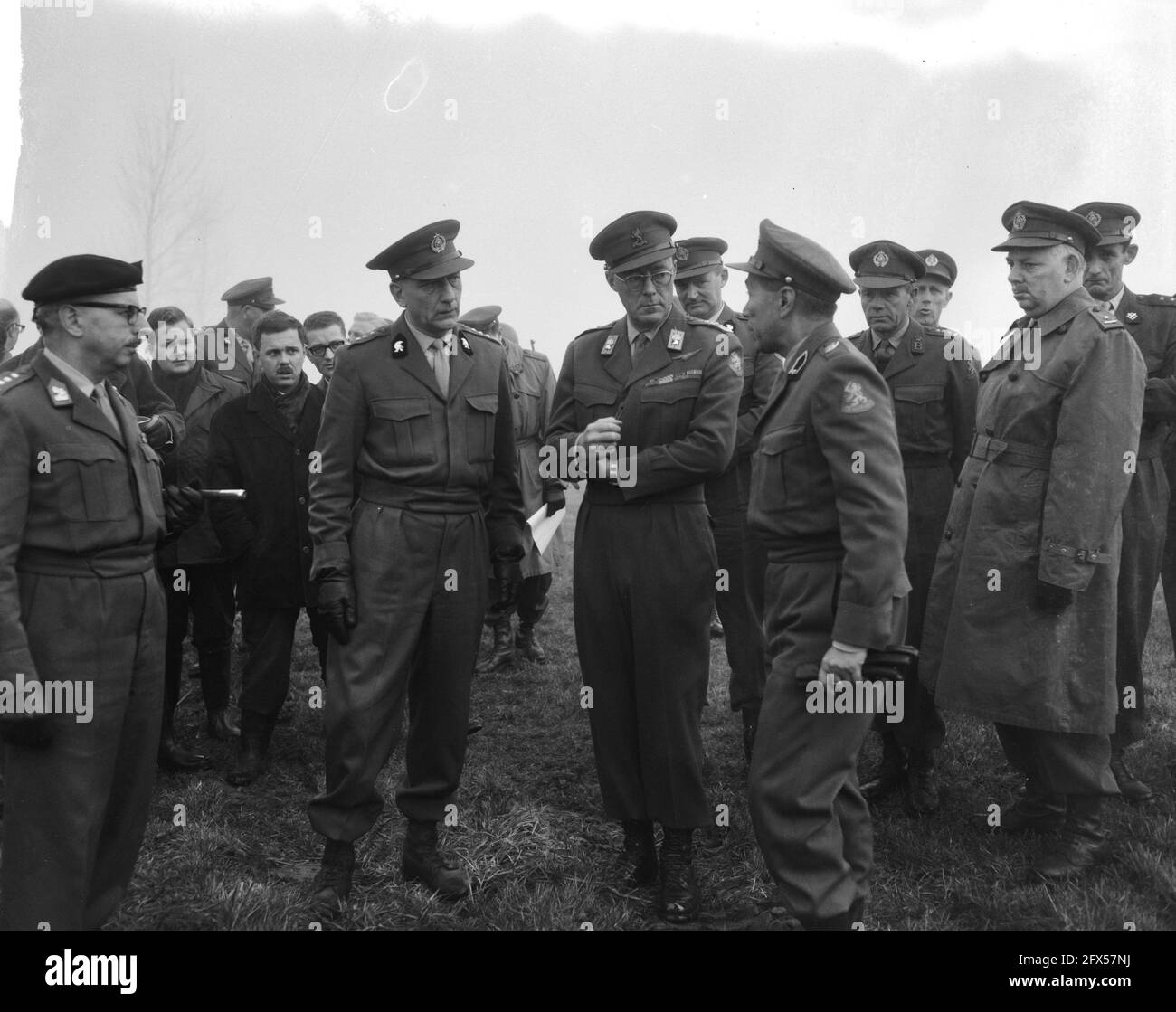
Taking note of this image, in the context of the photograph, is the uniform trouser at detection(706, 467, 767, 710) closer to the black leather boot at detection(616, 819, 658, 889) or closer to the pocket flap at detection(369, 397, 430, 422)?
the black leather boot at detection(616, 819, 658, 889)

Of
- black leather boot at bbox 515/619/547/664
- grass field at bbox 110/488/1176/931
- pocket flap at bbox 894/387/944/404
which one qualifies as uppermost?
pocket flap at bbox 894/387/944/404

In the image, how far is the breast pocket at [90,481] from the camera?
3459 millimetres

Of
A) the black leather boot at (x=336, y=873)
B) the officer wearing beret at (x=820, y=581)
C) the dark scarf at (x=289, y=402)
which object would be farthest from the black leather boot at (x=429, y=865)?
the dark scarf at (x=289, y=402)

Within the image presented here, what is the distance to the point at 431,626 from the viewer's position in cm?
429

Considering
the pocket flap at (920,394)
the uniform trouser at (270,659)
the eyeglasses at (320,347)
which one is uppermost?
the eyeglasses at (320,347)

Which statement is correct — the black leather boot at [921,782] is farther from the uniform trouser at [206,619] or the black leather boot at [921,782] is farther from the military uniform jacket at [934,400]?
the uniform trouser at [206,619]

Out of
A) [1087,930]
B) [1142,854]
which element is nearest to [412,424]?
[1087,930]

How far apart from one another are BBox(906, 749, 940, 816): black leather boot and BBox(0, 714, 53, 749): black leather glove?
378 cm

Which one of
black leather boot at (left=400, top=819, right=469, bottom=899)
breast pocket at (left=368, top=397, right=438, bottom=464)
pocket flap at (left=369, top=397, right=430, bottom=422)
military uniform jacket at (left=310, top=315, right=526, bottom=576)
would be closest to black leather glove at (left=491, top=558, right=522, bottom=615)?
military uniform jacket at (left=310, top=315, right=526, bottom=576)

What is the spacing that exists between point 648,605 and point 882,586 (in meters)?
1.16

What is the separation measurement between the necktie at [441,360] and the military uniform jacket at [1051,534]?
2.36 m

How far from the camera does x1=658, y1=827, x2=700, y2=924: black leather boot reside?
4.09 meters

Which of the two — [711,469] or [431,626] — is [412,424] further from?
[711,469]

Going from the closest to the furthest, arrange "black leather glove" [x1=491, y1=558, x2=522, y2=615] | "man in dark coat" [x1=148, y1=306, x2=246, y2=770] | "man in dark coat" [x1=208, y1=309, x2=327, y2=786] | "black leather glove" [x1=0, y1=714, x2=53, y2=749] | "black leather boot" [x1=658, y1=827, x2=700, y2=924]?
1. "black leather glove" [x1=0, y1=714, x2=53, y2=749]
2. "black leather boot" [x1=658, y1=827, x2=700, y2=924]
3. "black leather glove" [x1=491, y1=558, x2=522, y2=615]
4. "man in dark coat" [x1=208, y1=309, x2=327, y2=786]
5. "man in dark coat" [x1=148, y1=306, x2=246, y2=770]
